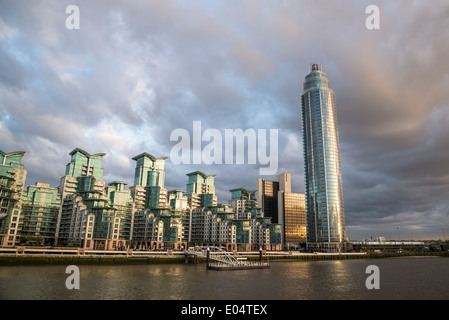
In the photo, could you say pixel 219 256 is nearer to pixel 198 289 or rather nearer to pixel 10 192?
pixel 198 289

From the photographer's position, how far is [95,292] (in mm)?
52656

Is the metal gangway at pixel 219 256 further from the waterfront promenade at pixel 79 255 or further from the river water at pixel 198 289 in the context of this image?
the river water at pixel 198 289

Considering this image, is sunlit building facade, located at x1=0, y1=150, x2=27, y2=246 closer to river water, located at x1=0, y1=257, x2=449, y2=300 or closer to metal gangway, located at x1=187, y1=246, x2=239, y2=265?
river water, located at x1=0, y1=257, x2=449, y2=300

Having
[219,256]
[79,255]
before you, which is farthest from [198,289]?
[79,255]

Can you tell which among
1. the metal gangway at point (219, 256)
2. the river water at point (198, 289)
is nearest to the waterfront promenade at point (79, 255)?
the metal gangway at point (219, 256)

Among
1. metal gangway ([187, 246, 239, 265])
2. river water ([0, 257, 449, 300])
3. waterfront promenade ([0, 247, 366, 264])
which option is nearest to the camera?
river water ([0, 257, 449, 300])

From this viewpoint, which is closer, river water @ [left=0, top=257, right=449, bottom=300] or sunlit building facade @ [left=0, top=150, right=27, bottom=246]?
river water @ [left=0, top=257, right=449, bottom=300]

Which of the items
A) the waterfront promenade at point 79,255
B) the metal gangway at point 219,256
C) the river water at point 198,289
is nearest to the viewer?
the river water at point 198,289

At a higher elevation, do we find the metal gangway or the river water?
the metal gangway

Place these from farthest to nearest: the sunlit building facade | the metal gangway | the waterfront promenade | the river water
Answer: the sunlit building facade, the metal gangway, the waterfront promenade, the river water

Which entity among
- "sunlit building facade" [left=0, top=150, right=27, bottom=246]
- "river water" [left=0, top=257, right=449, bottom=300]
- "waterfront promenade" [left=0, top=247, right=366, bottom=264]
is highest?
"sunlit building facade" [left=0, top=150, right=27, bottom=246]

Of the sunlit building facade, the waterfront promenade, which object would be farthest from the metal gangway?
the sunlit building facade
